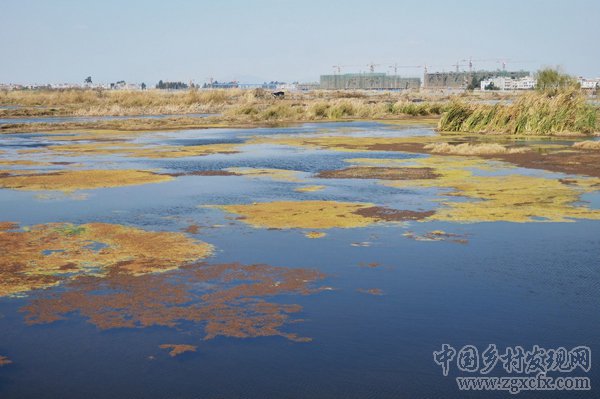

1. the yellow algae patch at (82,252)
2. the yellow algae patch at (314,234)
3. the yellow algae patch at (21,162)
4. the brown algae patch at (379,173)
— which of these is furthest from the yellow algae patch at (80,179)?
the yellow algae patch at (314,234)

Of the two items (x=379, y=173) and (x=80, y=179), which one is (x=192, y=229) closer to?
(x=80, y=179)

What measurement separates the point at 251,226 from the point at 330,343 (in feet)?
20.7

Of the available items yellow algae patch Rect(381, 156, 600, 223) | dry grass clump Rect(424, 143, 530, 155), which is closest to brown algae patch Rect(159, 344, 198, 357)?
yellow algae patch Rect(381, 156, 600, 223)

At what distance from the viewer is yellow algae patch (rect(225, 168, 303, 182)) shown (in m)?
21.3

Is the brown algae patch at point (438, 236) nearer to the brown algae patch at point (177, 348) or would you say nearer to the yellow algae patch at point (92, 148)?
the brown algae patch at point (177, 348)

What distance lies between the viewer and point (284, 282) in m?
10.1

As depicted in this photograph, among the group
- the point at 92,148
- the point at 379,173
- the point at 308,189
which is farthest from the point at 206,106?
the point at 308,189

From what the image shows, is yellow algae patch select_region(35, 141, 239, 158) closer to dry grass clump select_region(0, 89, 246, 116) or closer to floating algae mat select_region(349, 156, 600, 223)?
floating algae mat select_region(349, 156, 600, 223)

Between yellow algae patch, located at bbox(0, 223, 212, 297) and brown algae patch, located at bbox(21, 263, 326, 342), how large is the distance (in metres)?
0.44

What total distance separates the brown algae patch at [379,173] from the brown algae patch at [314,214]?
477 centimetres

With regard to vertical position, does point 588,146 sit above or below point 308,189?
above

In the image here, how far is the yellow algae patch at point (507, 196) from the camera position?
47.6 feet

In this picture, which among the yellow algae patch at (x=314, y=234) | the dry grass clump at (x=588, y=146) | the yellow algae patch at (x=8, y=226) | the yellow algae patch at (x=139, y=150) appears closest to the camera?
the yellow algae patch at (x=314, y=234)

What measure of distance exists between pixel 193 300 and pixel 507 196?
9895mm
